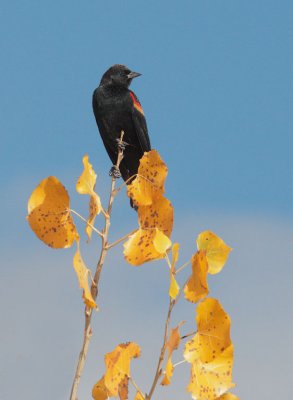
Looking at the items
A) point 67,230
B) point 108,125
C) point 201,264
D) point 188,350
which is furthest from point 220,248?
point 108,125

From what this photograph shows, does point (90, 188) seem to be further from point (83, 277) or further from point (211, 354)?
point (211, 354)

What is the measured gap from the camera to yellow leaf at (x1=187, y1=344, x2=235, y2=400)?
157 centimetres

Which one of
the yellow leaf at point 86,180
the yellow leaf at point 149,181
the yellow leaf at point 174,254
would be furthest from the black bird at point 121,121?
the yellow leaf at point 174,254

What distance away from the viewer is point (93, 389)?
1801 mm

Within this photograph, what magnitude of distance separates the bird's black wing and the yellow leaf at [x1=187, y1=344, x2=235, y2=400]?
709 centimetres

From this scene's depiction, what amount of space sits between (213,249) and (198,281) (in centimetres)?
12

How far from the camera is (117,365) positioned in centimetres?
167

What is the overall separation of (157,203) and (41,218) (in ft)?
0.92

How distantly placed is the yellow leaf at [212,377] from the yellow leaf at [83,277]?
284mm

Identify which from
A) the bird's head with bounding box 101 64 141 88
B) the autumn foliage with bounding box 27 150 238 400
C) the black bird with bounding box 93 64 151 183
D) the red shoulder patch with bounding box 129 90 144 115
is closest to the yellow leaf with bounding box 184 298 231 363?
the autumn foliage with bounding box 27 150 238 400

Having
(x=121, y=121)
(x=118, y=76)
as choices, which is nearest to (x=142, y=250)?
(x=121, y=121)

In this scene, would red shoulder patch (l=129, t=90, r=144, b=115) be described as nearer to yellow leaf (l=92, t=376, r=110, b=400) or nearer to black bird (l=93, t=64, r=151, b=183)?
black bird (l=93, t=64, r=151, b=183)

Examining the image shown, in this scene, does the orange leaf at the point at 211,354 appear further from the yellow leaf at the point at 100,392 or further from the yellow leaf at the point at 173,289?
the yellow leaf at the point at 100,392

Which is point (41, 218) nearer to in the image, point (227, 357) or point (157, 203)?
point (157, 203)
